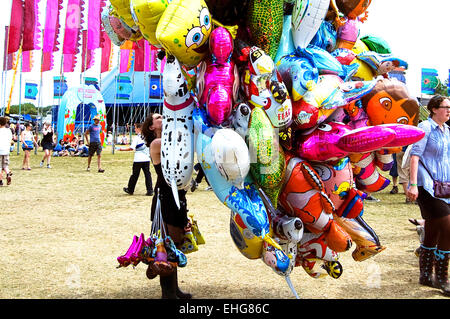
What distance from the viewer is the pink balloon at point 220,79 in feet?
10.00

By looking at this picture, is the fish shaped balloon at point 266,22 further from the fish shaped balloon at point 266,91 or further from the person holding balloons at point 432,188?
the person holding balloons at point 432,188

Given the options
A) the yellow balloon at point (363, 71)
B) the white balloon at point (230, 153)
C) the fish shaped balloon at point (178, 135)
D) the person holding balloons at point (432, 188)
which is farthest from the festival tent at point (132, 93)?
the white balloon at point (230, 153)

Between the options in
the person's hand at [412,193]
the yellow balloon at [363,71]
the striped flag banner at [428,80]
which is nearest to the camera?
the yellow balloon at [363,71]

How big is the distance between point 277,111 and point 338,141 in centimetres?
49

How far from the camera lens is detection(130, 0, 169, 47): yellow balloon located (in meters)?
3.12

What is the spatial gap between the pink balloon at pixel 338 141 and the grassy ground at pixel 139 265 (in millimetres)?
1628

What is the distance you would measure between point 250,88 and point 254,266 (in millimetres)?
2720

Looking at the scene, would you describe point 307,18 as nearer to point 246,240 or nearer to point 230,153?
point 230,153

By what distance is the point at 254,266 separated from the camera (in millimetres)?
5289

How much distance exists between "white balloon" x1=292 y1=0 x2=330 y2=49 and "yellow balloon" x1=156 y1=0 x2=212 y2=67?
0.63 metres

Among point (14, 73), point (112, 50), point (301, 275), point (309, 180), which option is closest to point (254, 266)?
point (301, 275)

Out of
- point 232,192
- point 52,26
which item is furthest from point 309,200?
point 52,26

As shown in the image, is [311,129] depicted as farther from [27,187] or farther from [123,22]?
[27,187]

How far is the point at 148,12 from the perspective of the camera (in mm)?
3143
